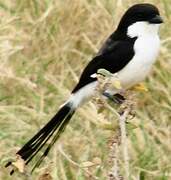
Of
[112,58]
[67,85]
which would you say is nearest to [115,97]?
[112,58]

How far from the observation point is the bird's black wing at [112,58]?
11.3 ft

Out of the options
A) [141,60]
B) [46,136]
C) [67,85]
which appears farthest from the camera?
[67,85]

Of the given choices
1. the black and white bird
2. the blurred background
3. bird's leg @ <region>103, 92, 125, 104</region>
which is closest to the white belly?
the black and white bird

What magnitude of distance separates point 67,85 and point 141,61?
3.44 ft

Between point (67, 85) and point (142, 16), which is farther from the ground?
point (142, 16)

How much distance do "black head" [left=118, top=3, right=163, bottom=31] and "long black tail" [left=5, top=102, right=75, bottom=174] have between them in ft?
1.51

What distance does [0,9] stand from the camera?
15.4ft

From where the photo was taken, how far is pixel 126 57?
343 cm

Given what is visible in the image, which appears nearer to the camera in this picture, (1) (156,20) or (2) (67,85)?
(1) (156,20)

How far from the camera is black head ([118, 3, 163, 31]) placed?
137 inches

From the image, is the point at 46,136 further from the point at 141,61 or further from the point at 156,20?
the point at 156,20

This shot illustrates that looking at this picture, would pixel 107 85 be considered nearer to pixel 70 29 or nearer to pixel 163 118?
pixel 163 118

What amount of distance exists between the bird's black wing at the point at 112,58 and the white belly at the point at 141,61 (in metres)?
0.04

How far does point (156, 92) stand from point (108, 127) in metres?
1.93
